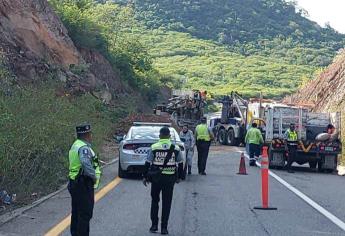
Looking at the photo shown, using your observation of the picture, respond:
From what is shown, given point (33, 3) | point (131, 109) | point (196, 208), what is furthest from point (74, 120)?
point (131, 109)

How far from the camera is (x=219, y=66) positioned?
404 ft

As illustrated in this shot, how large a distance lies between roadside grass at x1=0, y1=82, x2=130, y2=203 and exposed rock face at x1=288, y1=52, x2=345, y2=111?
2303cm

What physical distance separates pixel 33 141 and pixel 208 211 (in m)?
4.23

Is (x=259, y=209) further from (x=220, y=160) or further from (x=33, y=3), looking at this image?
(x=33, y=3)

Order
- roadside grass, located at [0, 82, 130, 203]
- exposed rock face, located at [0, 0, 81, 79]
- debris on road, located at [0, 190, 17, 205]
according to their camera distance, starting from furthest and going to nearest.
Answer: exposed rock face, located at [0, 0, 81, 79] < roadside grass, located at [0, 82, 130, 203] < debris on road, located at [0, 190, 17, 205]

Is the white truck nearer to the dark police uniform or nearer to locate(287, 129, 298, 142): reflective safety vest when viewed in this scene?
locate(287, 129, 298, 142): reflective safety vest

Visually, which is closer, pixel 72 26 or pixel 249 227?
pixel 249 227

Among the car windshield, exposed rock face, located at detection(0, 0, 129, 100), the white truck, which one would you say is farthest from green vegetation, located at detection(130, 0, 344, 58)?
the car windshield

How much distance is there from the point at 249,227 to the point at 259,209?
2.27 metres

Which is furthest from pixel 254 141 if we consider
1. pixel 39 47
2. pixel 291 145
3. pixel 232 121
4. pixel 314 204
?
pixel 232 121

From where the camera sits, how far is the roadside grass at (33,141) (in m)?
13.9

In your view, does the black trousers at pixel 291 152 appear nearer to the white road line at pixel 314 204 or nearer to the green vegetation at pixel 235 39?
the white road line at pixel 314 204

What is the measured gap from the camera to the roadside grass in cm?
1390

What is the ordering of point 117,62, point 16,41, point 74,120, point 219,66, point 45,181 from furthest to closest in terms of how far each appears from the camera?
point 219,66, point 117,62, point 16,41, point 74,120, point 45,181
